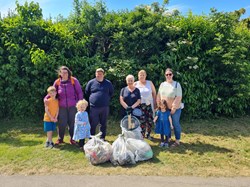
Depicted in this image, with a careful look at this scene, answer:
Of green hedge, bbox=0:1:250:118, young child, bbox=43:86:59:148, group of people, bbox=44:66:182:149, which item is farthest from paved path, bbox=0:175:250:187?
green hedge, bbox=0:1:250:118

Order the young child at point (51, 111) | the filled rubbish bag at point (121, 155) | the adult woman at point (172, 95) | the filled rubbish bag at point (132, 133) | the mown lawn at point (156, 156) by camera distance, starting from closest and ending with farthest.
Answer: the mown lawn at point (156, 156) → the filled rubbish bag at point (121, 155) → the filled rubbish bag at point (132, 133) → the adult woman at point (172, 95) → the young child at point (51, 111)

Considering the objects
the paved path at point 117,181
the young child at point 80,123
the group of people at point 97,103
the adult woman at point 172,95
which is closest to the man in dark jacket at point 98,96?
the group of people at point 97,103

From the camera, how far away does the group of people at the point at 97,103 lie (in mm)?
5836

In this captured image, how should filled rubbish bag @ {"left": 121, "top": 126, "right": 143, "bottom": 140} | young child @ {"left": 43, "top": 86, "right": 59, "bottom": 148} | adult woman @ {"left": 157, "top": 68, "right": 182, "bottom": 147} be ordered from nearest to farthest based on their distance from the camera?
filled rubbish bag @ {"left": 121, "top": 126, "right": 143, "bottom": 140}
adult woman @ {"left": 157, "top": 68, "right": 182, "bottom": 147}
young child @ {"left": 43, "top": 86, "right": 59, "bottom": 148}

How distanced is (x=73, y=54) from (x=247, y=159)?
547cm

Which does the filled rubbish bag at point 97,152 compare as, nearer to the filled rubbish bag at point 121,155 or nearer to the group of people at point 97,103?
the filled rubbish bag at point 121,155

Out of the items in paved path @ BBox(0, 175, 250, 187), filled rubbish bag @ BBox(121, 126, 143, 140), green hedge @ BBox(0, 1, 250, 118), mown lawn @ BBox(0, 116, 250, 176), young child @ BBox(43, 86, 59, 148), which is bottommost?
paved path @ BBox(0, 175, 250, 187)

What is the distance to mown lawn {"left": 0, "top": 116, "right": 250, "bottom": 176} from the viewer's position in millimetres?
4818

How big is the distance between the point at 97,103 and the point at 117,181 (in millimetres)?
1989

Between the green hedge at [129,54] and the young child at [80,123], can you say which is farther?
the green hedge at [129,54]

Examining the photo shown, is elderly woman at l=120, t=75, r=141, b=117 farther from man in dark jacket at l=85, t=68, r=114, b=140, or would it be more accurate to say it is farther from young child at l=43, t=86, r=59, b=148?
young child at l=43, t=86, r=59, b=148

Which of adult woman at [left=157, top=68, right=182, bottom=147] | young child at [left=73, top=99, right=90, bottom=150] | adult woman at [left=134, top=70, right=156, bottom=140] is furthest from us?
adult woman at [left=134, top=70, right=156, bottom=140]

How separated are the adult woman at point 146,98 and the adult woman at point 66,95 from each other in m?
1.41

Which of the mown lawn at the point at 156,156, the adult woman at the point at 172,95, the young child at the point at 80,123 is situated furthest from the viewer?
the adult woman at the point at 172,95
